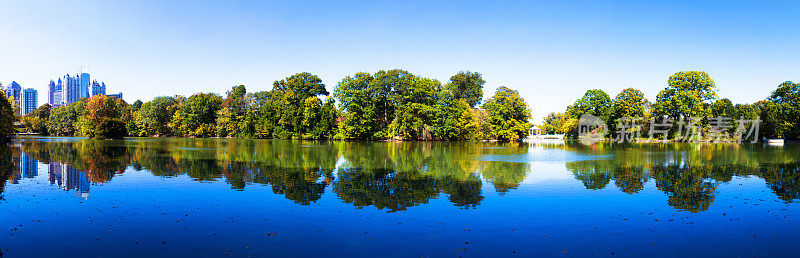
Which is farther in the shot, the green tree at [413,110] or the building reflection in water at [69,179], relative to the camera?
the green tree at [413,110]

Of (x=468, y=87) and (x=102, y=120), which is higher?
(x=468, y=87)

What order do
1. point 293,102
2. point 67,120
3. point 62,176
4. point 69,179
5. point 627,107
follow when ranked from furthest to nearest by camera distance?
1. point 67,120
2. point 293,102
3. point 627,107
4. point 62,176
5. point 69,179

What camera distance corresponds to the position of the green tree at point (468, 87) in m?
97.6

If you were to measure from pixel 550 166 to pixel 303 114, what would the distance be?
65099mm

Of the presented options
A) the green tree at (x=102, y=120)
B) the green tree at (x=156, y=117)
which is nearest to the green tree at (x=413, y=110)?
the green tree at (x=102, y=120)

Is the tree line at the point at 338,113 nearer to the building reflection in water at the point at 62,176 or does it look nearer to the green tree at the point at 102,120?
the green tree at the point at 102,120

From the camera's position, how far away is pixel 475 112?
76.0 meters

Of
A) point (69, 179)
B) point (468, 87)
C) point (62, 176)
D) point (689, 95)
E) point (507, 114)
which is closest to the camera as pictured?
point (69, 179)

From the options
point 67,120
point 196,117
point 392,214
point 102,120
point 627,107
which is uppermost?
point 627,107

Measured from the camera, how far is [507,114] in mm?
78750

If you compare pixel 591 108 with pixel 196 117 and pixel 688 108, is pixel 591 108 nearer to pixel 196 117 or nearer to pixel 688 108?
pixel 688 108

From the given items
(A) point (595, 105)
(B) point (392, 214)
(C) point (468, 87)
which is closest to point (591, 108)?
(A) point (595, 105)

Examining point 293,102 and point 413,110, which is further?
point 293,102

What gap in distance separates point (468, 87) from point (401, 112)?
3416 centimetres
